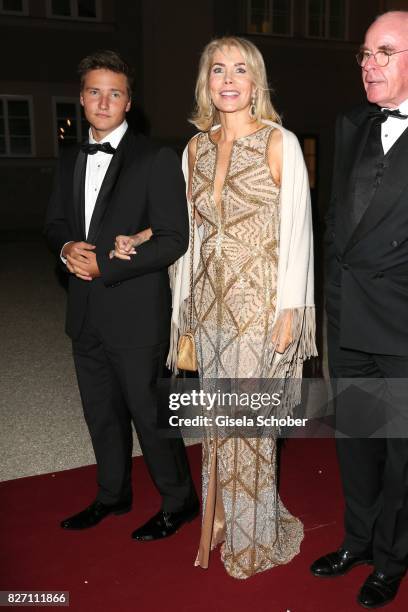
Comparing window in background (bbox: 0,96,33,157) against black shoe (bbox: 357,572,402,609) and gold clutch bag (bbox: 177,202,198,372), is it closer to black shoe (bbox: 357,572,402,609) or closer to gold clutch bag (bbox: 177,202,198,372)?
gold clutch bag (bbox: 177,202,198,372)

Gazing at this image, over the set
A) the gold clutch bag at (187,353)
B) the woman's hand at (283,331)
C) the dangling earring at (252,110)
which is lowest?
the gold clutch bag at (187,353)

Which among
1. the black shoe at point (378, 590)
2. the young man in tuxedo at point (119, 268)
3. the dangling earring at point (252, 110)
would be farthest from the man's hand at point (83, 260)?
the black shoe at point (378, 590)

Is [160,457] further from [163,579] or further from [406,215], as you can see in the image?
[406,215]

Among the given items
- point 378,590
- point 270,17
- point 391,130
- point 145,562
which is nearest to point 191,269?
point 391,130

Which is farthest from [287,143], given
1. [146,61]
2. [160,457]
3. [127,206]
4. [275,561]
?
[146,61]

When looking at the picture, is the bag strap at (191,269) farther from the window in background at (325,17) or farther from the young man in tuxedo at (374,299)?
the window in background at (325,17)

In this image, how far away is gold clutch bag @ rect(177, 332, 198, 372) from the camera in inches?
103

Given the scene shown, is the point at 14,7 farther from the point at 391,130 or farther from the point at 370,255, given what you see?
the point at 370,255

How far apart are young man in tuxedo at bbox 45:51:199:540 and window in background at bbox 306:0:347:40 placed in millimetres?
15947

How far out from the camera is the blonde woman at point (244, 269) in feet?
7.82

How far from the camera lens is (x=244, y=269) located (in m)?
2.44

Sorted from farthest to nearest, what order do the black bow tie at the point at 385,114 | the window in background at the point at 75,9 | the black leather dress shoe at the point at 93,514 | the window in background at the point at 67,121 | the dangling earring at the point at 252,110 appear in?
the window in background at the point at 67,121 < the window in background at the point at 75,9 < the black leather dress shoe at the point at 93,514 < the dangling earring at the point at 252,110 < the black bow tie at the point at 385,114

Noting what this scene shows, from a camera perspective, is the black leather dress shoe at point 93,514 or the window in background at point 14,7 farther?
the window in background at point 14,7

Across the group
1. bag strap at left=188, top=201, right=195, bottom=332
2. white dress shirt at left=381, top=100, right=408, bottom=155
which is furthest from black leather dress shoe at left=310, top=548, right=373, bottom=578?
white dress shirt at left=381, top=100, right=408, bottom=155
